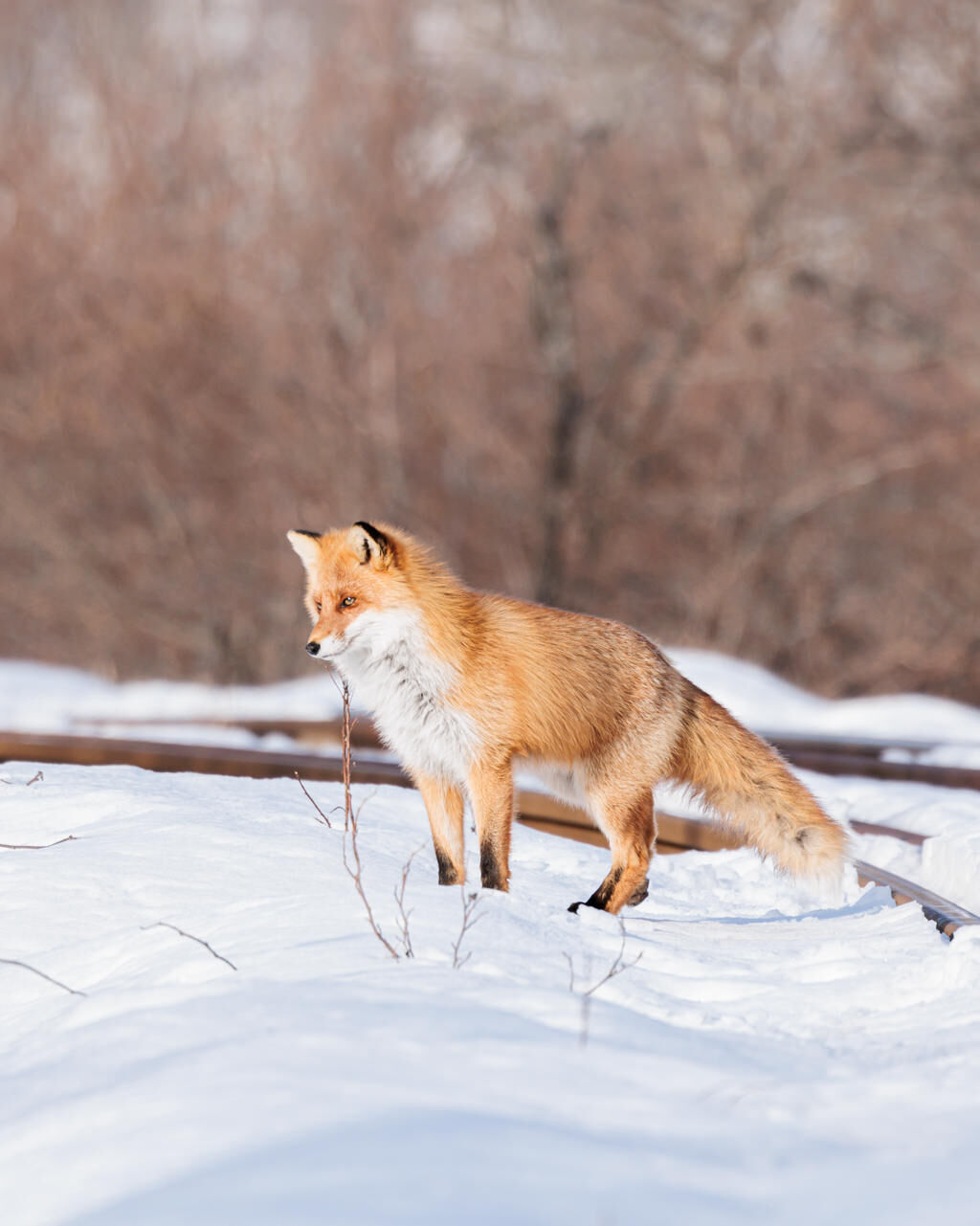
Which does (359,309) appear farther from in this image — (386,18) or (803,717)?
(803,717)

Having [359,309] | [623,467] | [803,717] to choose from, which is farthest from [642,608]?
[803,717]

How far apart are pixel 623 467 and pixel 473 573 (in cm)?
278

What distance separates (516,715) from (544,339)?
53.1 feet

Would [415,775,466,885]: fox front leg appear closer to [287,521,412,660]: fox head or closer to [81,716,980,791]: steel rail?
[287,521,412,660]: fox head

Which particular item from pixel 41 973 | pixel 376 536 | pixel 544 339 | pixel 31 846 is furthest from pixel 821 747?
pixel 544 339

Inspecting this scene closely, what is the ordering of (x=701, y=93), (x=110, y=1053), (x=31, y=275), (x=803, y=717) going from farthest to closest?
(x=31, y=275) → (x=701, y=93) → (x=803, y=717) → (x=110, y=1053)

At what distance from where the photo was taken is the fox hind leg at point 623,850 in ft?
17.8

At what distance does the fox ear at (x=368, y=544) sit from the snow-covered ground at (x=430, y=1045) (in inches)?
44.3

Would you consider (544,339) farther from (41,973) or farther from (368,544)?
(41,973)

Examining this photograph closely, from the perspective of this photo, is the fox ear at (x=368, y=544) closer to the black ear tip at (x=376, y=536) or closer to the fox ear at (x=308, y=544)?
the black ear tip at (x=376, y=536)

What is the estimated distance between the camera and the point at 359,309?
2080 cm

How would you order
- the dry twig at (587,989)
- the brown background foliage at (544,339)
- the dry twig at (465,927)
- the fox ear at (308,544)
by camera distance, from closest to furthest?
the dry twig at (587,989) → the dry twig at (465,927) → the fox ear at (308,544) → the brown background foliage at (544,339)

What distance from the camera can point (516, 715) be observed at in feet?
17.2

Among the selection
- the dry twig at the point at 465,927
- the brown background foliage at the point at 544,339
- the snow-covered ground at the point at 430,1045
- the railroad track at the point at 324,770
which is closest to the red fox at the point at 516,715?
the snow-covered ground at the point at 430,1045
